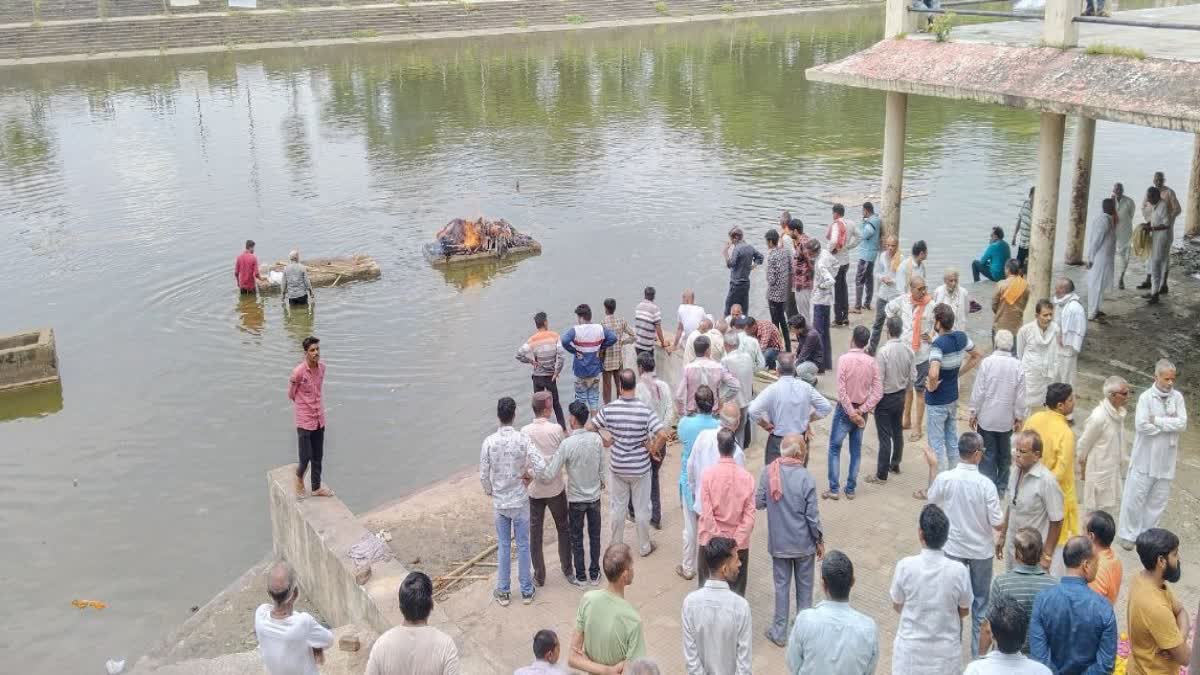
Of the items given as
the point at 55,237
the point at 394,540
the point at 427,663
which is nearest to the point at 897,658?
the point at 427,663

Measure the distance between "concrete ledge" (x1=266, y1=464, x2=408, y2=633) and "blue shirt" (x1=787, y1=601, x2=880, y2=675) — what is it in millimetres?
3203

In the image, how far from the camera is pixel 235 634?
921 cm

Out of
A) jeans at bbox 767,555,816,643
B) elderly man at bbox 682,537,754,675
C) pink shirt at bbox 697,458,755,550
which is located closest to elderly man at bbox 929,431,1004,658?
jeans at bbox 767,555,816,643

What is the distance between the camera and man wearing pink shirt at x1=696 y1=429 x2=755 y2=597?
699 centimetres

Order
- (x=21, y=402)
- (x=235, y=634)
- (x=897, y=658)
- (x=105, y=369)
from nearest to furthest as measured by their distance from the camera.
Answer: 1. (x=897, y=658)
2. (x=235, y=634)
3. (x=21, y=402)
4. (x=105, y=369)

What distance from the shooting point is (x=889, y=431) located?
954cm

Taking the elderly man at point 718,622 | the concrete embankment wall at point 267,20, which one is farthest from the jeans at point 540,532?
the concrete embankment wall at point 267,20

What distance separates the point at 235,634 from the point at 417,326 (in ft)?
25.3

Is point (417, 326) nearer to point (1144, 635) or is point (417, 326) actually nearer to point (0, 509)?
point (0, 509)

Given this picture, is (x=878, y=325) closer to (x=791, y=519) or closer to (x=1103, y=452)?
(x=1103, y=452)

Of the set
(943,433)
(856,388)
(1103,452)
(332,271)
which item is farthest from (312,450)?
(332,271)

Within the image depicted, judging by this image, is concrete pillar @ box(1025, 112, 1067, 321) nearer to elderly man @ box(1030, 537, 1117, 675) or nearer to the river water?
the river water

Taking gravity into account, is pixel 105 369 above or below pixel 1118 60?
below

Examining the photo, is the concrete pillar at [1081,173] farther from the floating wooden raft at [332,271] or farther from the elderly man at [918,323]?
the floating wooden raft at [332,271]
